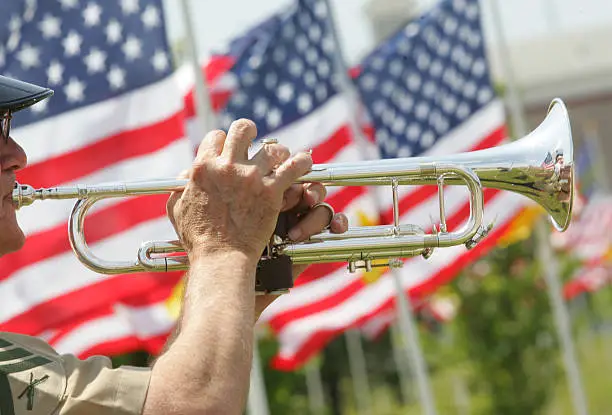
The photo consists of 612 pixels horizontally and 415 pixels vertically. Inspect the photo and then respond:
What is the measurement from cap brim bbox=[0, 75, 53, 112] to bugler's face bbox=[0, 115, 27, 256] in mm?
86

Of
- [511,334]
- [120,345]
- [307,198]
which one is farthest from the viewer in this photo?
[511,334]

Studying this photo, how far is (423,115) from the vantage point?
941 centimetres

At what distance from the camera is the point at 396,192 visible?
364cm

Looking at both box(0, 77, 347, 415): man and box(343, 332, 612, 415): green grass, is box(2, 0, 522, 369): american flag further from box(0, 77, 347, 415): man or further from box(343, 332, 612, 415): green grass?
box(343, 332, 612, 415): green grass

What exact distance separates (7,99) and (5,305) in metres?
3.61

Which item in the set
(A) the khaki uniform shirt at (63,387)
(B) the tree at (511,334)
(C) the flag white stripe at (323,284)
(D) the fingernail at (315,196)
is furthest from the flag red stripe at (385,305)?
(A) the khaki uniform shirt at (63,387)

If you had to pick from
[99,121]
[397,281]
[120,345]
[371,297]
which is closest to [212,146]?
[99,121]

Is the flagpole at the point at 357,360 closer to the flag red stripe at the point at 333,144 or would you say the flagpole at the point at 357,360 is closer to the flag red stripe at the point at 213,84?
the flag red stripe at the point at 333,144

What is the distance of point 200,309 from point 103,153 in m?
4.23

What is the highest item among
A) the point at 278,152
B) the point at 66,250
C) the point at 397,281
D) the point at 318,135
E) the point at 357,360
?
the point at 318,135

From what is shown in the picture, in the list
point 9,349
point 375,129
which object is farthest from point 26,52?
point 9,349

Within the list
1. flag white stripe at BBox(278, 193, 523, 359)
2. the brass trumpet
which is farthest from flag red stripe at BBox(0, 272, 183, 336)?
the brass trumpet

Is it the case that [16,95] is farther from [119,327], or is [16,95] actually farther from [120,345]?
[120,345]

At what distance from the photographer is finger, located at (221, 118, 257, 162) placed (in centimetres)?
283
